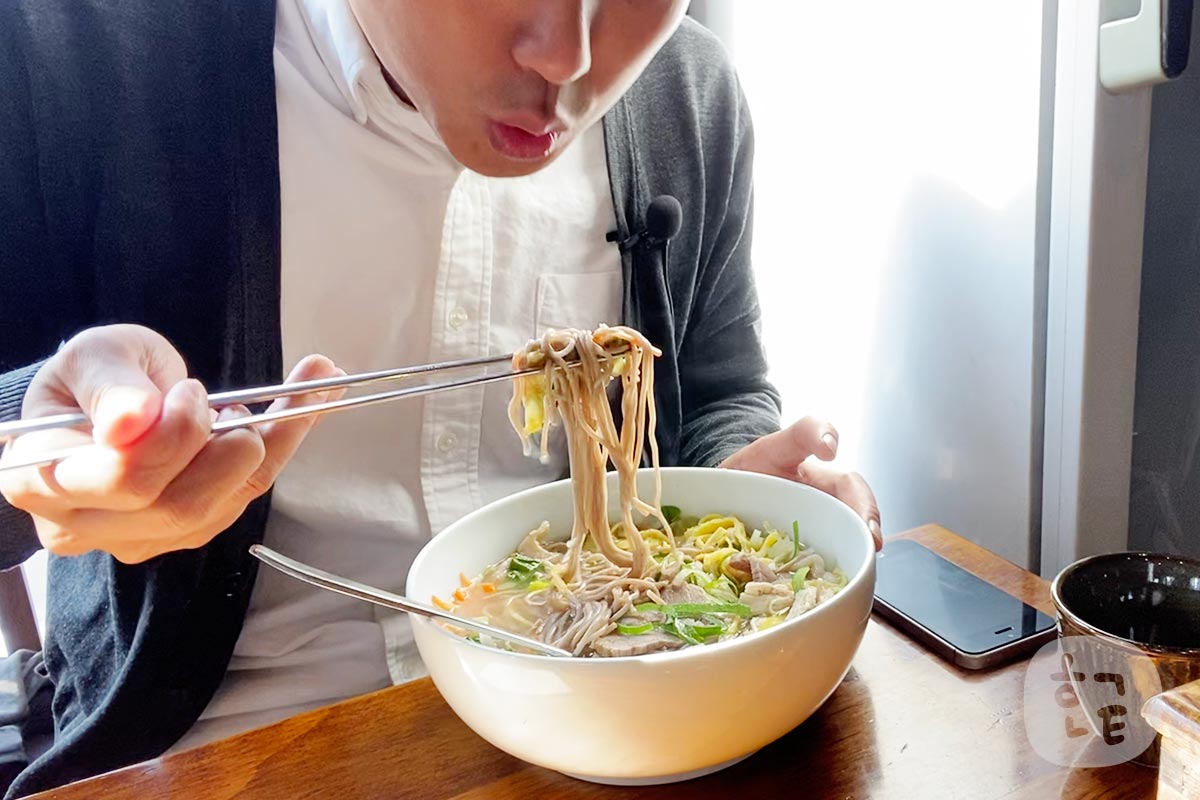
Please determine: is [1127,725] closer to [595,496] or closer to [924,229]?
[595,496]

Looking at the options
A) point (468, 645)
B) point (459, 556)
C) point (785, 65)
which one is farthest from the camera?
point (785, 65)

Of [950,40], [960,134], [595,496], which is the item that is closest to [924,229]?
[960,134]

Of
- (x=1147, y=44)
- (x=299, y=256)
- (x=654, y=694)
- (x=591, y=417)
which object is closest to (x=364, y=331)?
(x=299, y=256)

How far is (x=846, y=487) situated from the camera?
101cm

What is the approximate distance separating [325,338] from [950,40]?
94 cm

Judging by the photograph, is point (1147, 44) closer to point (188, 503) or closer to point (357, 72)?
point (357, 72)

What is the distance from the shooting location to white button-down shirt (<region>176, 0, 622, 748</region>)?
1132 mm

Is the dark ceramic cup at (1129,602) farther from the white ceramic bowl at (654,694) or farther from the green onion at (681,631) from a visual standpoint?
the green onion at (681,631)

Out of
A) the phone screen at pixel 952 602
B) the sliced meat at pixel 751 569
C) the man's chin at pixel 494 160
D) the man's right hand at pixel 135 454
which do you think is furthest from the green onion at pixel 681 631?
the man's chin at pixel 494 160

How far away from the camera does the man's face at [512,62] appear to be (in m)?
0.83

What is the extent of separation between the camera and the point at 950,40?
1.25 meters

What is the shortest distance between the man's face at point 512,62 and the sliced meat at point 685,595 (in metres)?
0.47

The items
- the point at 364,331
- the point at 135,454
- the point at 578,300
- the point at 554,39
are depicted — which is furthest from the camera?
the point at 578,300

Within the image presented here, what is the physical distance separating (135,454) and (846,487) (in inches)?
28.0
